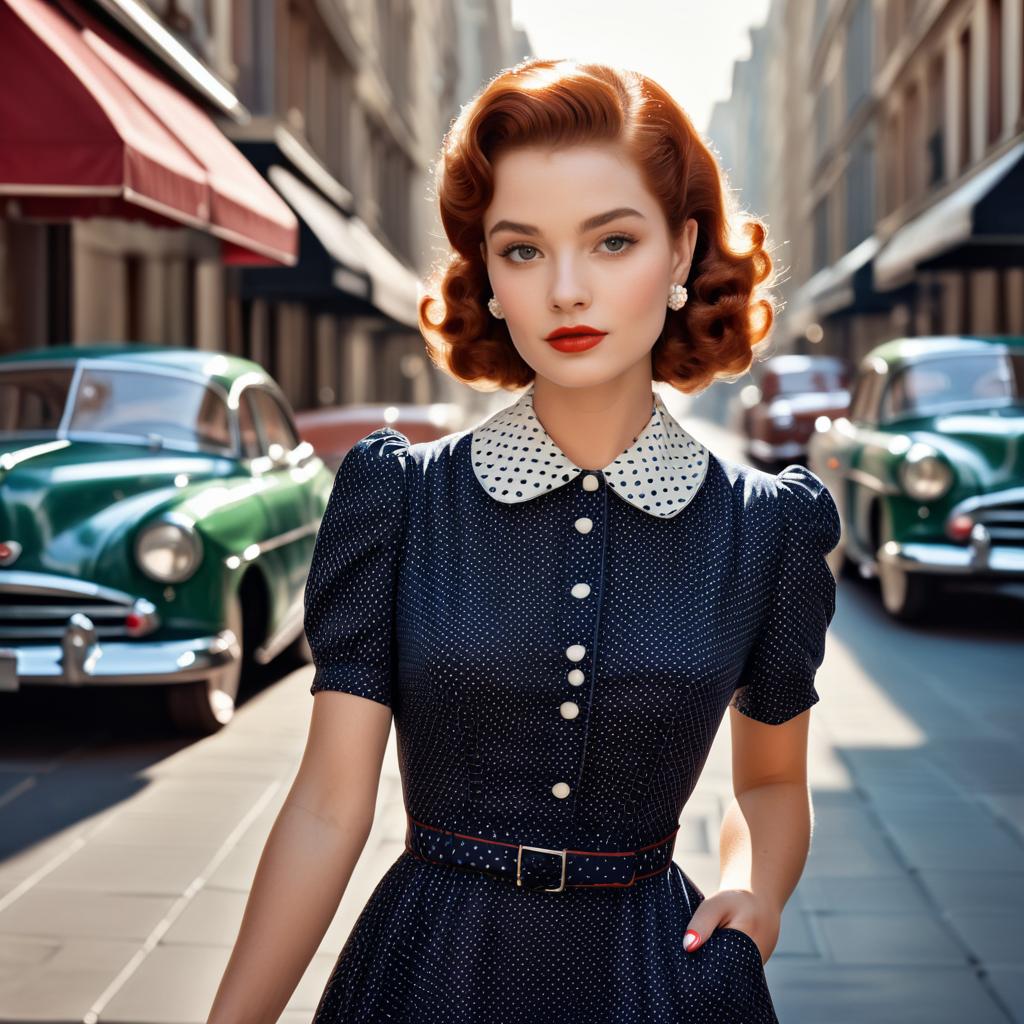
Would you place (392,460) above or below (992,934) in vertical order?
above

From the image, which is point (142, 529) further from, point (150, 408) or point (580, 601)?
point (580, 601)

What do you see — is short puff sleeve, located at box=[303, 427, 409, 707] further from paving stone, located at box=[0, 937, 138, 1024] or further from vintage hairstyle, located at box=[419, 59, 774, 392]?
paving stone, located at box=[0, 937, 138, 1024]

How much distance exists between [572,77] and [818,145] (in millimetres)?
50592

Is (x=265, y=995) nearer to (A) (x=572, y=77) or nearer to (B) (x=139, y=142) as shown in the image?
(A) (x=572, y=77)

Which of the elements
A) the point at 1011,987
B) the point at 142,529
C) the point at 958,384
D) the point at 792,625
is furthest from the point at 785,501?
the point at 958,384

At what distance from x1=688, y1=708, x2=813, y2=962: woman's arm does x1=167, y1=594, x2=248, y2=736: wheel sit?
15.9 feet

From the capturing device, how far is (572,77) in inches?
71.1

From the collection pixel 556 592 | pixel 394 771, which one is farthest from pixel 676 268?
pixel 394 771

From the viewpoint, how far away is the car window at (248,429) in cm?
772

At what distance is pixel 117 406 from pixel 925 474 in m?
4.55

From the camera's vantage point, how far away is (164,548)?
6.32 m

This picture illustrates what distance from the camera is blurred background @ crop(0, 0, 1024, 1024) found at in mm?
4227

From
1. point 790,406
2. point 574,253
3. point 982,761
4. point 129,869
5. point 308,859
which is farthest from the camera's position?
point 790,406

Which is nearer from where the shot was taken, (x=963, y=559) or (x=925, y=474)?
(x=963, y=559)
